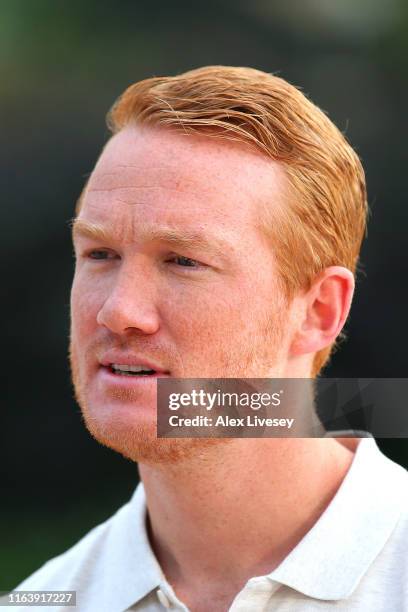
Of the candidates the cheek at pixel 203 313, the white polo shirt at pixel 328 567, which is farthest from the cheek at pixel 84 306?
the white polo shirt at pixel 328 567

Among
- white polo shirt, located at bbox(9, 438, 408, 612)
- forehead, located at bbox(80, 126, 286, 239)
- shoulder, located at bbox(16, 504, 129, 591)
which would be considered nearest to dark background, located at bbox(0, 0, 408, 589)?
shoulder, located at bbox(16, 504, 129, 591)

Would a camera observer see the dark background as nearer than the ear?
No

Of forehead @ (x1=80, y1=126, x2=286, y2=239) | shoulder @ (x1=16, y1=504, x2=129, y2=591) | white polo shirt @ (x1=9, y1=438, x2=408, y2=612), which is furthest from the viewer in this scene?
shoulder @ (x1=16, y1=504, x2=129, y2=591)

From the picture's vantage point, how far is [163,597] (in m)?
2.60

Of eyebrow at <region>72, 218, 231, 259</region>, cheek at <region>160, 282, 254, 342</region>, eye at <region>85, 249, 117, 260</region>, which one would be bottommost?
cheek at <region>160, 282, 254, 342</region>

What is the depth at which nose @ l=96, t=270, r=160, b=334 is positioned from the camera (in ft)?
7.84

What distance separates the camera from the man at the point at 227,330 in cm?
244

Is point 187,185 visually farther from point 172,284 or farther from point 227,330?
point 227,330

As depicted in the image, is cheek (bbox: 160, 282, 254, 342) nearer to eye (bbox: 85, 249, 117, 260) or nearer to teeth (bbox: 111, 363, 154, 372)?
teeth (bbox: 111, 363, 154, 372)

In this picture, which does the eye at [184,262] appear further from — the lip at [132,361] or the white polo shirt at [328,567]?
the white polo shirt at [328,567]

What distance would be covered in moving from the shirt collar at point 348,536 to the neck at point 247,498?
0.08m

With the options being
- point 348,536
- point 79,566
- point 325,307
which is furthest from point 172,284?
point 79,566

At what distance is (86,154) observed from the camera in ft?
24.0

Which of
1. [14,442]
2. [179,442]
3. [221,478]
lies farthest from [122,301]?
[14,442]
